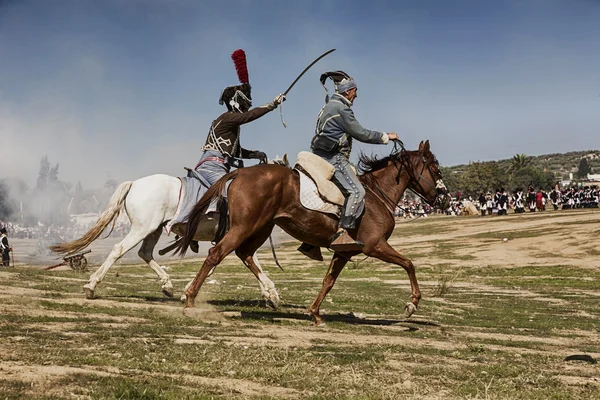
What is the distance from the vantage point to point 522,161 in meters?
158

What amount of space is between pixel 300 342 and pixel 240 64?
295 inches

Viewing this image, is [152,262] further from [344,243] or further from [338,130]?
[338,130]

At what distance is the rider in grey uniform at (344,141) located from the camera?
40.1 ft

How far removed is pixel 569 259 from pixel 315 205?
79.2 feet

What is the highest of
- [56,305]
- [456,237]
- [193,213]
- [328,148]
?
[328,148]

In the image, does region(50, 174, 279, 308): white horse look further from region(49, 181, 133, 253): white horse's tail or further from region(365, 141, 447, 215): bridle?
region(365, 141, 447, 215): bridle

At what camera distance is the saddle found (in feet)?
40.0

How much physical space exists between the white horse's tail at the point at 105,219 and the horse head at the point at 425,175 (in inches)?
220

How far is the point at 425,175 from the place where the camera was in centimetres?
1398

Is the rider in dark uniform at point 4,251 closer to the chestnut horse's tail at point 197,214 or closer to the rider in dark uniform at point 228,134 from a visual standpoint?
the rider in dark uniform at point 228,134

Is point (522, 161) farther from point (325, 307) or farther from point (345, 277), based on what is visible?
point (325, 307)

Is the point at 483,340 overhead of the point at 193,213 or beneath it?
beneath

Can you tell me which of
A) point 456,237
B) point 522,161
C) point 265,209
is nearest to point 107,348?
point 265,209

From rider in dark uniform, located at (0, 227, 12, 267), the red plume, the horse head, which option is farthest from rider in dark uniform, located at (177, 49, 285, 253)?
rider in dark uniform, located at (0, 227, 12, 267)
